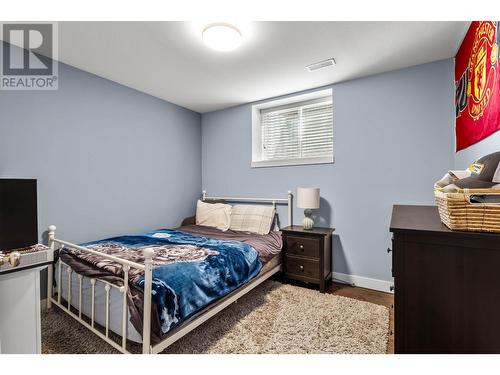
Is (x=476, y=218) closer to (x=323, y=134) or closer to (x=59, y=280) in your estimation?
(x=323, y=134)

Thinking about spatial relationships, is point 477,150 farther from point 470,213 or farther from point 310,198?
point 310,198

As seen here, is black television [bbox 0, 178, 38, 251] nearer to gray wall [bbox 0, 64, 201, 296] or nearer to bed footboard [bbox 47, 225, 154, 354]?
bed footboard [bbox 47, 225, 154, 354]

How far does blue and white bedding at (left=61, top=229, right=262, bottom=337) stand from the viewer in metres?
1.44

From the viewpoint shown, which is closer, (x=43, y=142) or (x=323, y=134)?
(x=43, y=142)

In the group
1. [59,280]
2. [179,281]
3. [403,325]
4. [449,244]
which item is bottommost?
[59,280]

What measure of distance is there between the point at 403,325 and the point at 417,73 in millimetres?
2533

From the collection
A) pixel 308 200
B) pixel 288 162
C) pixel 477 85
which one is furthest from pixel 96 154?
pixel 477 85

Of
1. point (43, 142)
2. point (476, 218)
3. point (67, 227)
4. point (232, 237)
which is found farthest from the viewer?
point (232, 237)

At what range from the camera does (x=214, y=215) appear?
339 centimetres

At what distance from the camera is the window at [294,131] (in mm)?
3023

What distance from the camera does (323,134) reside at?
3049 mm

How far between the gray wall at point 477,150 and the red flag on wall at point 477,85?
0.11 ft

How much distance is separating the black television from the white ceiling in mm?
1258

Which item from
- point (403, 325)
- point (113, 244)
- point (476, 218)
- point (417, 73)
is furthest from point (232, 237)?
point (417, 73)
